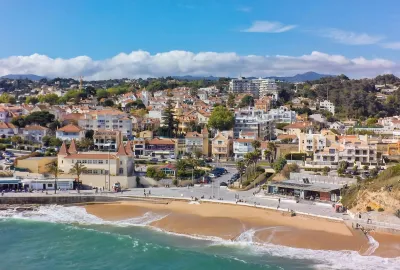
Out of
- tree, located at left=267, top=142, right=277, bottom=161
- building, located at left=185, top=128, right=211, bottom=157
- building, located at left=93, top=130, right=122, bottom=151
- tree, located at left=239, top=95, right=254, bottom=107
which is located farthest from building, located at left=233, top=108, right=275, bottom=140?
tree, located at left=239, top=95, right=254, bottom=107

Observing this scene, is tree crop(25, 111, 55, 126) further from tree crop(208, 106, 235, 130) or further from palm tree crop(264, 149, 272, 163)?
palm tree crop(264, 149, 272, 163)

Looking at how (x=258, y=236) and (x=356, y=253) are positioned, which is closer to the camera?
(x=356, y=253)

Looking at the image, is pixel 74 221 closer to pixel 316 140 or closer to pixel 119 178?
pixel 119 178

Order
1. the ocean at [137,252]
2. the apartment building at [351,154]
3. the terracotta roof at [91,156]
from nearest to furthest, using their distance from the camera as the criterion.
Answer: the ocean at [137,252]
the terracotta roof at [91,156]
the apartment building at [351,154]

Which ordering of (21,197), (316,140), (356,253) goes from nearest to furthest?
1. (356,253)
2. (21,197)
3. (316,140)

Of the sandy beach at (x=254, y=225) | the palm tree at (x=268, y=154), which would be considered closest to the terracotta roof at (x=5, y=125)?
the sandy beach at (x=254, y=225)

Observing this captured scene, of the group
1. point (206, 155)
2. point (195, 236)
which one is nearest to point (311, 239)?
point (195, 236)

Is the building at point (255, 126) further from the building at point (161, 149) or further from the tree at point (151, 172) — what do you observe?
the tree at point (151, 172)
